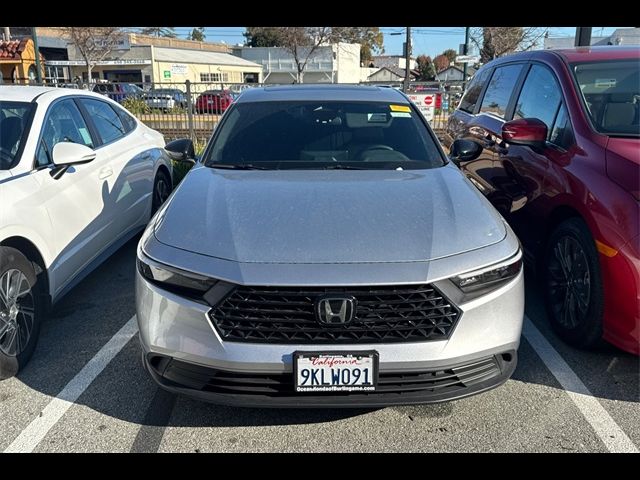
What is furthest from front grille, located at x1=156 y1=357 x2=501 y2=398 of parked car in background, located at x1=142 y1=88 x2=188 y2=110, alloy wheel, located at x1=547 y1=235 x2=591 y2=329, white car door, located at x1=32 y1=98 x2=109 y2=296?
parked car in background, located at x1=142 y1=88 x2=188 y2=110

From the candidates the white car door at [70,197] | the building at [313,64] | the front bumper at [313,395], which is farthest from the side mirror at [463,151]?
the building at [313,64]

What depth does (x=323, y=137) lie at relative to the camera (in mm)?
3721

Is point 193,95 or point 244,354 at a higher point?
point 193,95

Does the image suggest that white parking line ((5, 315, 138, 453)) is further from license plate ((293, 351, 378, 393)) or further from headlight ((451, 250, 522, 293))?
headlight ((451, 250, 522, 293))

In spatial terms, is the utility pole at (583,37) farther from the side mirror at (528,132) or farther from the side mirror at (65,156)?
the side mirror at (65,156)

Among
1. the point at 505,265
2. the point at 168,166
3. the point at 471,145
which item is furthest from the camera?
the point at 168,166

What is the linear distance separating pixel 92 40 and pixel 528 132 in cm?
3745

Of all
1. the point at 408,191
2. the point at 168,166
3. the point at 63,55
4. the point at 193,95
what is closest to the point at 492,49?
the point at 193,95

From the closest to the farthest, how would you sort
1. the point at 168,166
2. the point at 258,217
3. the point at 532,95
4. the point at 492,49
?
the point at 258,217 < the point at 532,95 < the point at 168,166 < the point at 492,49

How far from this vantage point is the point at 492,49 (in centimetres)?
2789

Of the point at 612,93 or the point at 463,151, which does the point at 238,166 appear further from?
the point at 612,93

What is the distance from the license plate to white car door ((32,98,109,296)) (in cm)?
206
